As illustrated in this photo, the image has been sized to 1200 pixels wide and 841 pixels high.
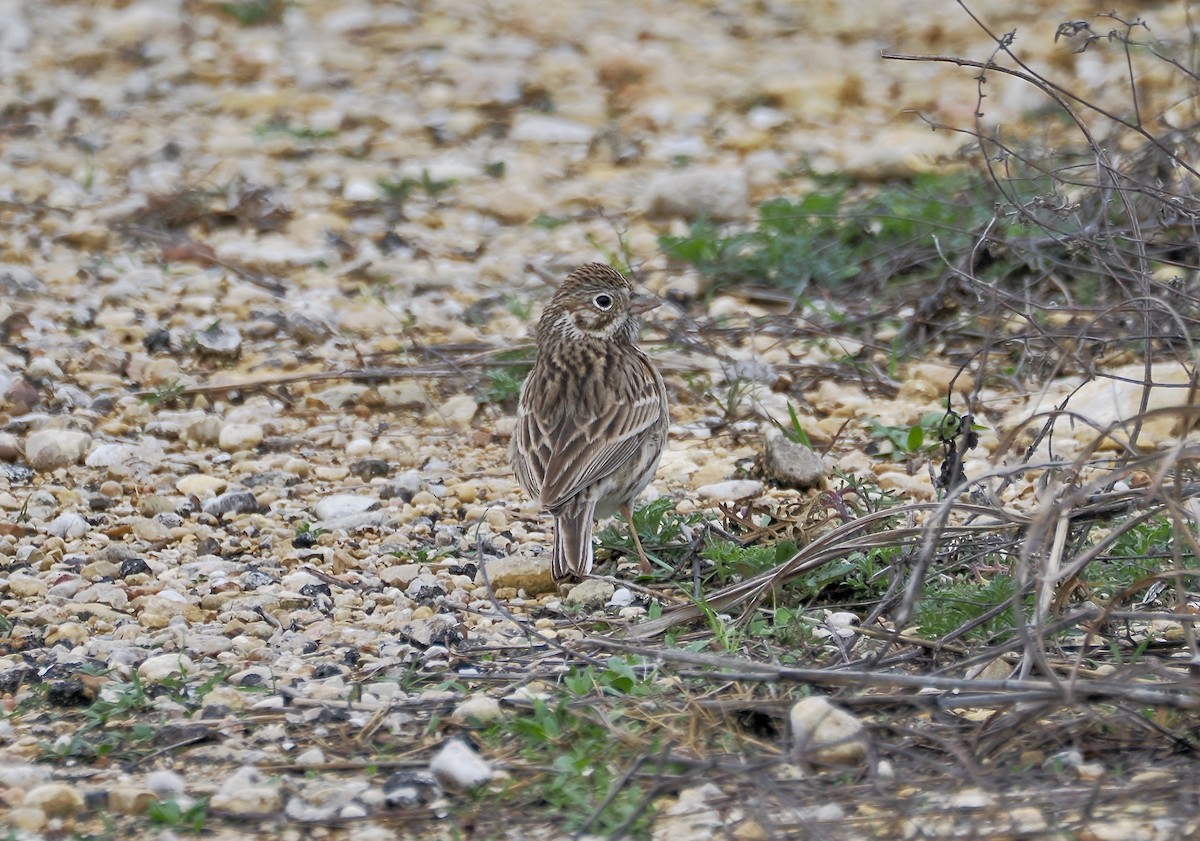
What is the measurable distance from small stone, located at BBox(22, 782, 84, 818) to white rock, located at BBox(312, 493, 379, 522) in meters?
2.44

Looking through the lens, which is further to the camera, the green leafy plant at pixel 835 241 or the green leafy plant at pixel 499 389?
the green leafy plant at pixel 835 241

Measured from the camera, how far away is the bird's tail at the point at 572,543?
5.46 m

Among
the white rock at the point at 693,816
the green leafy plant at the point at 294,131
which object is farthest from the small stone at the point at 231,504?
the green leafy plant at the point at 294,131

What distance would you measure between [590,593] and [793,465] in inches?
49.6

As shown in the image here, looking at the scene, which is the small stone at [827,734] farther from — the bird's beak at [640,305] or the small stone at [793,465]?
the bird's beak at [640,305]

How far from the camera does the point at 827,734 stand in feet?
13.0

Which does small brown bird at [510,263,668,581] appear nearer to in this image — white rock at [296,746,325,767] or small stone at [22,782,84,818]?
white rock at [296,746,325,767]

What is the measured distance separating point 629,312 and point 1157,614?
3268 mm

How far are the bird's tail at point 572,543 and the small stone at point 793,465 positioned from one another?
1.03 meters

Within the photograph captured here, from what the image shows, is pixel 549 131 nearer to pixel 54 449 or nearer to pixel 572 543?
pixel 54 449

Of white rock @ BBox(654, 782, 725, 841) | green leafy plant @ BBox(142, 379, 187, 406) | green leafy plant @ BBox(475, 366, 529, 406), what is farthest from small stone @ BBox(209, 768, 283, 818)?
green leafy plant @ BBox(142, 379, 187, 406)

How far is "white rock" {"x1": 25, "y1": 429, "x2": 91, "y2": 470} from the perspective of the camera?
677 centimetres

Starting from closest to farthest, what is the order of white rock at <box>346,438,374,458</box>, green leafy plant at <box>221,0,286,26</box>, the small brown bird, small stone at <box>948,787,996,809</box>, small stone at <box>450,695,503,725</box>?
small stone at <box>948,787,996,809</box> → small stone at <box>450,695,503,725</box> → the small brown bird → white rock at <box>346,438,374,458</box> → green leafy plant at <box>221,0,286,26</box>

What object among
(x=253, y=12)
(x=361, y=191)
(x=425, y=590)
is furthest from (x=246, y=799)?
(x=253, y=12)
